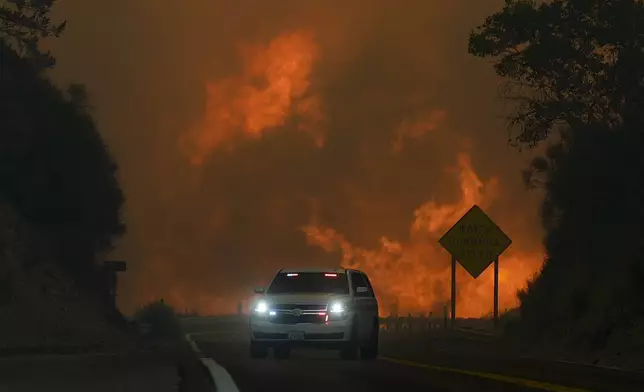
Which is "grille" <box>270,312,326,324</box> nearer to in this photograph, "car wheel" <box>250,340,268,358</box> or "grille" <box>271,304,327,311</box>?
"grille" <box>271,304,327,311</box>

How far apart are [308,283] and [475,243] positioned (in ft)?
42.8

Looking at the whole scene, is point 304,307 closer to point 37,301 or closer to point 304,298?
point 304,298

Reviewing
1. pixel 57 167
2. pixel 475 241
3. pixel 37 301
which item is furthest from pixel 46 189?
pixel 475 241

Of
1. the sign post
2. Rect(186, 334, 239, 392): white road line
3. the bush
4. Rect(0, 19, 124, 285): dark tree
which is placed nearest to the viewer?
Rect(186, 334, 239, 392): white road line

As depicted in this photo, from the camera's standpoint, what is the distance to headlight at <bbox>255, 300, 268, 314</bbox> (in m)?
26.8

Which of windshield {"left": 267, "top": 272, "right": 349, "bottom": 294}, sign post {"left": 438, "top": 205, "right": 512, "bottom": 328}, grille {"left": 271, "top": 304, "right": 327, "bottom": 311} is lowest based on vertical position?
grille {"left": 271, "top": 304, "right": 327, "bottom": 311}

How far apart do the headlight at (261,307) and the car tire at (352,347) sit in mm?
1878

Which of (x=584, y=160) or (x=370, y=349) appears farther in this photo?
(x=584, y=160)

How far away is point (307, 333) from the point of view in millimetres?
26203

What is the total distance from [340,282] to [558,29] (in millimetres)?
15925

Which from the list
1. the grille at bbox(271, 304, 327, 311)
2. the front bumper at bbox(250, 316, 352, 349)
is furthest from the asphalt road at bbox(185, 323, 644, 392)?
the grille at bbox(271, 304, 327, 311)

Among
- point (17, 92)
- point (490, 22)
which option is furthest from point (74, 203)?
point (490, 22)

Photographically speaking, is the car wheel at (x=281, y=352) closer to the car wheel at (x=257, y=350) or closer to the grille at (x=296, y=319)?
the car wheel at (x=257, y=350)

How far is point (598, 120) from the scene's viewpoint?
3916cm
